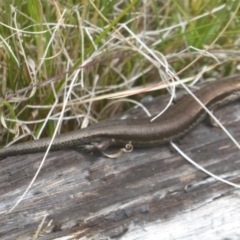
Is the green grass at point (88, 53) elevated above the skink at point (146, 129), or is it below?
above

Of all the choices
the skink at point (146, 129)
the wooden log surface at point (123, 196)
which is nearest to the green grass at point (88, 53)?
the skink at point (146, 129)

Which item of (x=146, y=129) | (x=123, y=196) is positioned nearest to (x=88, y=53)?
(x=146, y=129)

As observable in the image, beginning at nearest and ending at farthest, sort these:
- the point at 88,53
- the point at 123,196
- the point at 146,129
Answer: the point at 123,196 → the point at 88,53 → the point at 146,129

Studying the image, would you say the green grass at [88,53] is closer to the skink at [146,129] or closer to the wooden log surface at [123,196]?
the skink at [146,129]

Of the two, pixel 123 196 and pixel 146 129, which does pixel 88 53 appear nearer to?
pixel 146 129

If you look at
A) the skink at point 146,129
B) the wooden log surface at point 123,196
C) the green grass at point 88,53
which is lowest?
the wooden log surface at point 123,196
